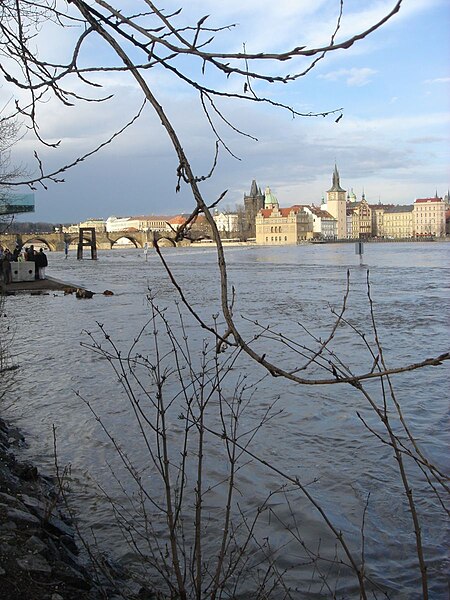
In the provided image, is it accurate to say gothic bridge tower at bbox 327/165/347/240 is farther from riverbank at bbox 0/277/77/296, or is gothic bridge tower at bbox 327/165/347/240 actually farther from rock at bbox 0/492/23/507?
rock at bbox 0/492/23/507

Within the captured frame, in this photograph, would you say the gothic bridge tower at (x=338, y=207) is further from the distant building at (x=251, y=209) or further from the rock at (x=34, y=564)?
the rock at (x=34, y=564)

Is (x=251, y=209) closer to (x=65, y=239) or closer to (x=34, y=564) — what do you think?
(x=65, y=239)

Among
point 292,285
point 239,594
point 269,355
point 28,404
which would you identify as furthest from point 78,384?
point 292,285

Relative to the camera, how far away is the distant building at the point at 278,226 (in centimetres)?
14375

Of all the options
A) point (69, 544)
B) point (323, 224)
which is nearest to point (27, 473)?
point (69, 544)

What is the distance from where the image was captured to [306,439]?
7.17 m

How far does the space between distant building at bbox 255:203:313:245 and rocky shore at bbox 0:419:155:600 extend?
139 metres

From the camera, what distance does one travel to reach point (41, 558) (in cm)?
352

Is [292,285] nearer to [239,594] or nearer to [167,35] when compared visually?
[239,594]

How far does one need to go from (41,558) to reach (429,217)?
163605 millimetres

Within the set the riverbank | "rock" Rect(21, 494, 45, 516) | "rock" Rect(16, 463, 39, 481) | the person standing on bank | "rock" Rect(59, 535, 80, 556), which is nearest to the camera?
"rock" Rect(59, 535, 80, 556)

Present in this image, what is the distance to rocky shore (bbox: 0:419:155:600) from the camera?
10.5 feet

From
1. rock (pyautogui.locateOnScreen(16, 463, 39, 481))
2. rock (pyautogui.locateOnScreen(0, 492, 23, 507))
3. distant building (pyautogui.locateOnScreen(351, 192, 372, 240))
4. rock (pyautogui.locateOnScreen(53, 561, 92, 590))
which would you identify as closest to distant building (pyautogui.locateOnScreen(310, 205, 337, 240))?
distant building (pyautogui.locateOnScreen(351, 192, 372, 240))

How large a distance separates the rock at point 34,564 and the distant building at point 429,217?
157m
